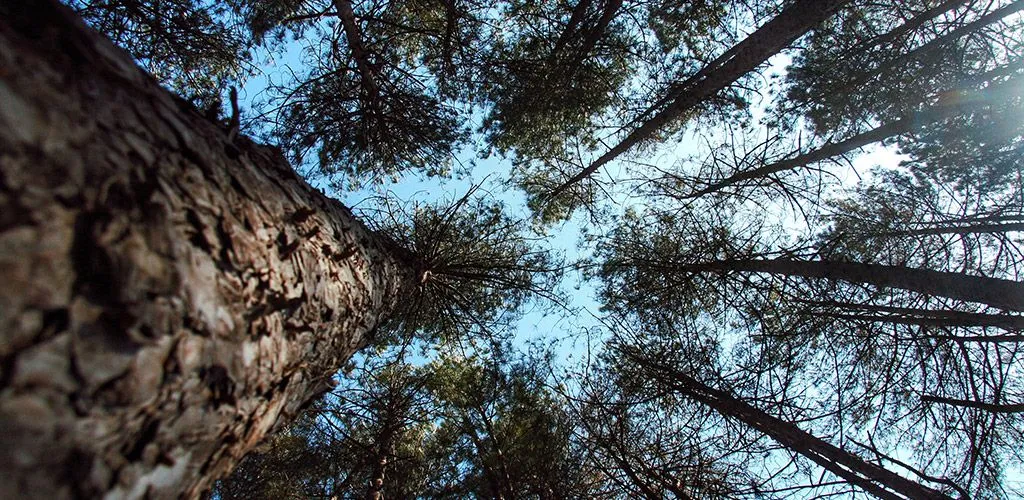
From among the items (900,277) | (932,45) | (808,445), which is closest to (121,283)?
(808,445)

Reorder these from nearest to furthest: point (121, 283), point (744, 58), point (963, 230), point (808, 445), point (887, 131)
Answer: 1. point (121, 283)
2. point (808, 445)
3. point (744, 58)
4. point (963, 230)
5. point (887, 131)

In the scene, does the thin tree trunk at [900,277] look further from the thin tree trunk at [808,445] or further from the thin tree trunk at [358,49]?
the thin tree trunk at [358,49]

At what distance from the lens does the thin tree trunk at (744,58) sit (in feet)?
12.9

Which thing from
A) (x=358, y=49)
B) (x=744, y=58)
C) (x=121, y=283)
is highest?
(x=744, y=58)

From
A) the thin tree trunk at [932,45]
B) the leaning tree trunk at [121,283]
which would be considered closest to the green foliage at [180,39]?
the leaning tree trunk at [121,283]

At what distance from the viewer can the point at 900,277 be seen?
13.1ft

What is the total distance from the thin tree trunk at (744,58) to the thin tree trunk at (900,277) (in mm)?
1731

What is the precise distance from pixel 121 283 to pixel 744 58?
15.9 ft

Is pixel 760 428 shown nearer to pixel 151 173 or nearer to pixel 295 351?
pixel 295 351

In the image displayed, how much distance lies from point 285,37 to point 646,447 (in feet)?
18.3

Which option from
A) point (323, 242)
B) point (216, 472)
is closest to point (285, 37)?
point (323, 242)

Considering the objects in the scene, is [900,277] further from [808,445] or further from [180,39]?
[180,39]

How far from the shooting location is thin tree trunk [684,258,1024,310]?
3375 mm

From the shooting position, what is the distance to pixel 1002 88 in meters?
4.99
